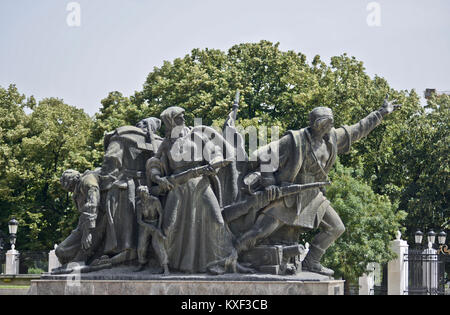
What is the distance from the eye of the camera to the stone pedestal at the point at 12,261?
33.1 m

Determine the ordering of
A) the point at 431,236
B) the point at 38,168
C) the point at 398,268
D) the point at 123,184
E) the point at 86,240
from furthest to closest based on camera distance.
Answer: the point at 38,168
the point at 431,236
the point at 398,268
the point at 123,184
the point at 86,240

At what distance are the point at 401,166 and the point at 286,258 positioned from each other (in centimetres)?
2562

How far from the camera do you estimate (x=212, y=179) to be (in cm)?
1359

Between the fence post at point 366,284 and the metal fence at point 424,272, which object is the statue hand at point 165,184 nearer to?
the metal fence at point 424,272

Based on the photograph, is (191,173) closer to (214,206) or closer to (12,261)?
(214,206)

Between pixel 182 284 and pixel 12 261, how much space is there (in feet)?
71.4

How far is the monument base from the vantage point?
1285 cm

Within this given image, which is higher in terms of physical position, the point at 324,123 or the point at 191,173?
the point at 324,123

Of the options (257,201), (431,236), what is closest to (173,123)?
(257,201)

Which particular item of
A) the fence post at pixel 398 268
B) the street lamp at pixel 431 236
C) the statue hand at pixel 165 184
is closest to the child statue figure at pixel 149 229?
the statue hand at pixel 165 184

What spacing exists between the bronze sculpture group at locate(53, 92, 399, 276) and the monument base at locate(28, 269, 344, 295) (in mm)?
219

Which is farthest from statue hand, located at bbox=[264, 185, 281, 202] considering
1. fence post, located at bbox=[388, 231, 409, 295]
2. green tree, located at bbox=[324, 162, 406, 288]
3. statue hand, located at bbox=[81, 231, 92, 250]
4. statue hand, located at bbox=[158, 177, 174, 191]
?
fence post, located at bbox=[388, 231, 409, 295]

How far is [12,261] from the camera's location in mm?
33094

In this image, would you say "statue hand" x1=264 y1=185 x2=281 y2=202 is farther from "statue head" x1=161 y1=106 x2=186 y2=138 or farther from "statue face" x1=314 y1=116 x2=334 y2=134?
"statue head" x1=161 y1=106 x2=186 y2=138
